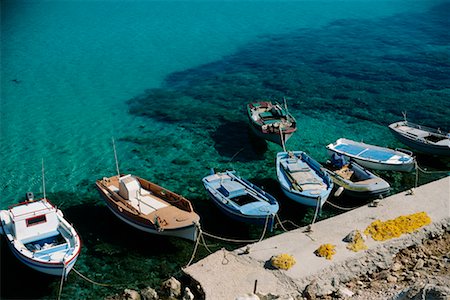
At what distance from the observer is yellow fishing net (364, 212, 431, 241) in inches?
885

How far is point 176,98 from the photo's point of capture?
43812mm

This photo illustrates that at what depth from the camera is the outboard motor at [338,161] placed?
28795mm

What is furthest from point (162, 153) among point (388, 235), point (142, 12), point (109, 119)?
point (142, 12)

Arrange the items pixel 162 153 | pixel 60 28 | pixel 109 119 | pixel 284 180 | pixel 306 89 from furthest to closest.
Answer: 1. pixel 60 28
2. pixel 306 89
3. pixel 109 119
4. pixel 162 153
5. pixel 284 180

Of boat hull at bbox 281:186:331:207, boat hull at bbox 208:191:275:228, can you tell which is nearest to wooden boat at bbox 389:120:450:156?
boat hull at bbox 281:186:331:207

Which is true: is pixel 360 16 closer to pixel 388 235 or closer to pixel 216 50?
pixel 216 50

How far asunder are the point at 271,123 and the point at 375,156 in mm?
7839

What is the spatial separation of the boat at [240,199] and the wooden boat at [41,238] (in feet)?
25.8

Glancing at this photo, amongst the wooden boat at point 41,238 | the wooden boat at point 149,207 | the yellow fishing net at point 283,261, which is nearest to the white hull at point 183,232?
the wooden boat at point 149,207

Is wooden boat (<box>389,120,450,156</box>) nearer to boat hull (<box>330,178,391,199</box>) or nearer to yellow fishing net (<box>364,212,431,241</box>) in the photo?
boat hull (<box>330,178,391,199</box>)

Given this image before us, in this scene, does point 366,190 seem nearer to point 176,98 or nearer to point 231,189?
point 231,189

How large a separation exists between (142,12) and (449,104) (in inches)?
2195

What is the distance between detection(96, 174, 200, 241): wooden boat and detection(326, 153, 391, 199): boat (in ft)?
31.4

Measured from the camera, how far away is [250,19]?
75.5 m
